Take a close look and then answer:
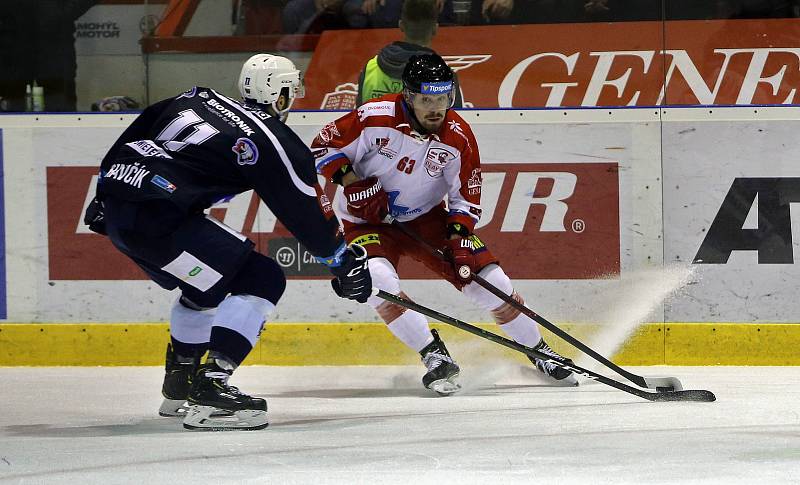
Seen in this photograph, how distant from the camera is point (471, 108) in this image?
5.42 metres

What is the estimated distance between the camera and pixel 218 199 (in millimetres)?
3750

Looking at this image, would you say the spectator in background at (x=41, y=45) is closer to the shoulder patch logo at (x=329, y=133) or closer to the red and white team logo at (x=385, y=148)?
the shoulder patch logo at (x=329, y=133)

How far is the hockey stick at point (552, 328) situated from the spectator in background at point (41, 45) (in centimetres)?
170

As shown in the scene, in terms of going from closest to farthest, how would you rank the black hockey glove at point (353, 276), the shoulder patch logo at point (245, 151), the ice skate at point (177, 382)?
the shoulder patch logo at point (245, 151) < the black hockey glove at point (353, 276) < the ice skate at point (177, 382)

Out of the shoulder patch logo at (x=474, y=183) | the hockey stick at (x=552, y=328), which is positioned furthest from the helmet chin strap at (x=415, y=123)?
the hockey stick at (x=552, y=328)

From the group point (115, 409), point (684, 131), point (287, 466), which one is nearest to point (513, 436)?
point (287, 466)

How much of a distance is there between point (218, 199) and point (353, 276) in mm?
454

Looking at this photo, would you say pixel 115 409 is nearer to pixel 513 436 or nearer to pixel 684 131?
pixel 513 436

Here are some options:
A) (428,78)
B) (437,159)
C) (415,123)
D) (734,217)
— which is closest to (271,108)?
(428,78)

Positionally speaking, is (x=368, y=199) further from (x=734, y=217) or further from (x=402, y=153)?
(x=734, y=217)

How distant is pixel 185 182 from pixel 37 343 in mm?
2041

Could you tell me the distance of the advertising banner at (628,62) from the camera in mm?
5340

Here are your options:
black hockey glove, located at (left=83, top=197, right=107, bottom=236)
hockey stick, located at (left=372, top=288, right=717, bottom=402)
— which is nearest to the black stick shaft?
hockey stick, located at (left=372, top=288, right=717, bottom=402)

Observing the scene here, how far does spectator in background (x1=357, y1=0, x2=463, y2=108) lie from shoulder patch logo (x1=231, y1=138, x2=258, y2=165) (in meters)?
1.82
